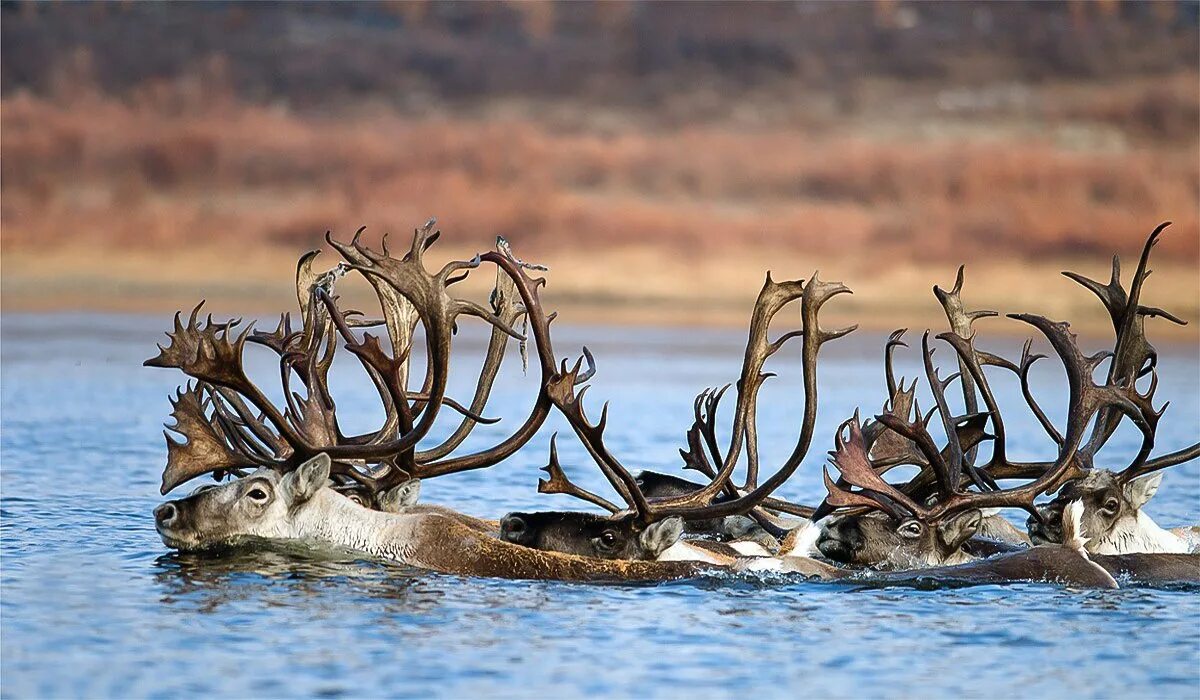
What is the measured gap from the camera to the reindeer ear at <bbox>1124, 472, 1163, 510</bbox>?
9523 mm

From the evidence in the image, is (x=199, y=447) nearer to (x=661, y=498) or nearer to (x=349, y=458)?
(x=349, y=458)

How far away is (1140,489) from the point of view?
9.59 meters

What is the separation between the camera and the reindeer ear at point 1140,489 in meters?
9.52

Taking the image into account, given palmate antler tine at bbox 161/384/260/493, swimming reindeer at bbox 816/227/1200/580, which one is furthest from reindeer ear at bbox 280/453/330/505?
swimming reindeer at bbox 816/227/1200/580

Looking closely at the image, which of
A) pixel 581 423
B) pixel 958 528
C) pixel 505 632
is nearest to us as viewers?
pixel 505 632

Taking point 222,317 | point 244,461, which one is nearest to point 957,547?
point 244,461

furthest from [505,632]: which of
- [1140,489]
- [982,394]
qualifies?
[1140,489]

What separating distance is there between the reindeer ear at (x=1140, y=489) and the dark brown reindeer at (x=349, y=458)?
8.42 ft

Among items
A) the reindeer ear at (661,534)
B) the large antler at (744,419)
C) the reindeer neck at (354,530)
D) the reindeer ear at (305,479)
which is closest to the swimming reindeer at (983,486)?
the large antler at (744,419)

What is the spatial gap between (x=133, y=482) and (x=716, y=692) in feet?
25.1

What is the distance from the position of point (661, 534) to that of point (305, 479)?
189 centimetres

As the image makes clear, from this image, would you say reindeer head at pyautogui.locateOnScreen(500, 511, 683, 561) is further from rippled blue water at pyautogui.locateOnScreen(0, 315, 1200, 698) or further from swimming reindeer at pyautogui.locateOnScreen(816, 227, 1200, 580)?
swimming reindeer at pyautogui.locateOnScreen(816, 227, 1200, 580)

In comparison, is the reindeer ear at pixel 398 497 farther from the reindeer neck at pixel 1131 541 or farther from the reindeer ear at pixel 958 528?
the reindeer neck at pixel 1131 541

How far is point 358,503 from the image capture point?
9.52 m
